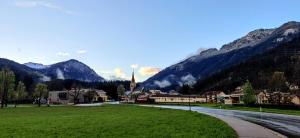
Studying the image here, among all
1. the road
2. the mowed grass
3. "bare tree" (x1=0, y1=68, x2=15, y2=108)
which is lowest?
the road

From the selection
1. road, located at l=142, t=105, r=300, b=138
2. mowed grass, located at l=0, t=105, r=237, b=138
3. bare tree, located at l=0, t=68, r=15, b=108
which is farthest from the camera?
bare tree, located at l=0, t=68, r=15, b=108

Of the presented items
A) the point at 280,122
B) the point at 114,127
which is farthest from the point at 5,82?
the point at 114,127

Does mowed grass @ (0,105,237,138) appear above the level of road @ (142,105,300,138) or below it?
above

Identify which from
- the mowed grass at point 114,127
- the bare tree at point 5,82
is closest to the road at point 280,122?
the mowed grass at point 114,127

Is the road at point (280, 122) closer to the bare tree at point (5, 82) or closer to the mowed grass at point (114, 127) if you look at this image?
the mowed grass at point (114, 127)

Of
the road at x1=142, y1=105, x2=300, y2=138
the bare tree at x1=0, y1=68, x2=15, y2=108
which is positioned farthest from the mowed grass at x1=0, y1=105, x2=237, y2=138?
the bare tree at x1=0, y1=68, x2=15, y2=108

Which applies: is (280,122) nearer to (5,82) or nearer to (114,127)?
(114,127)

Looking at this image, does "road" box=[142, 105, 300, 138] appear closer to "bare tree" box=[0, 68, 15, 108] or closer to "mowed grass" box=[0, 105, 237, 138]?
"mowed grass" box=[0, 105, 237, 138]

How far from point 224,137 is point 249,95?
126m

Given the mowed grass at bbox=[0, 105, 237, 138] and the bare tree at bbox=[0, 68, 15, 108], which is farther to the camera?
the bare tree at bbox=[0, 68, 15, 108]

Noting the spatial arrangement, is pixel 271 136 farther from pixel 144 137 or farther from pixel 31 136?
pixel 31 136

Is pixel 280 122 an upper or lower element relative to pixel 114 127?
lower

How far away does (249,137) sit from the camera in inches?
1166

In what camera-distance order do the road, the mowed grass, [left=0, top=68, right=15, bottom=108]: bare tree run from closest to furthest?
the mowed grass, the road, [left=0, top=68, right=15, bottom=108]: bare tree
